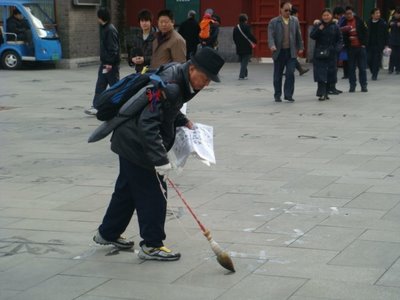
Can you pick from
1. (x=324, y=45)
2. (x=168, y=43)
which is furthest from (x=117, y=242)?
(x=324, y=45)

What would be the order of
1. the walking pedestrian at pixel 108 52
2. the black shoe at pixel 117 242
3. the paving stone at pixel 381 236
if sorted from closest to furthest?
1. the black shoe at pixel 117 242
2. the paving stone at pixel 381 236
3. the walking pedestrian at pixel 108 52

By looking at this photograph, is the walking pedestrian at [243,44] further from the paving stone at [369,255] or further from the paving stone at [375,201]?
the paving stone at [369,255]

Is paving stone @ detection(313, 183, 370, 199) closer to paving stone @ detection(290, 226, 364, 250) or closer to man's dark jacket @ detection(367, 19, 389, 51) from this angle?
paving stone @ detection(290, 226, 364, 250)

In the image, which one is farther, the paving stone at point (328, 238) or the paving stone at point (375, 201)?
the paving stone at point (375, 201)

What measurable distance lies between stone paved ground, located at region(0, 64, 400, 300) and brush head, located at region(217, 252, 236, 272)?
0.08m

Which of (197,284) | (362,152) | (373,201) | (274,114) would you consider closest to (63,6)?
(274,114)

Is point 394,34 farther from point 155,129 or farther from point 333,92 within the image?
point 155,129

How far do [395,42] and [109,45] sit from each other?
10.3 m

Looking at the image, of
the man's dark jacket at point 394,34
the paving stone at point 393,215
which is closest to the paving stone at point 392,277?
the paving stone at point 393,215

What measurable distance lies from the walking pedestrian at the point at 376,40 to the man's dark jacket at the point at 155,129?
1471cm

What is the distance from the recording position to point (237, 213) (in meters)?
7.06

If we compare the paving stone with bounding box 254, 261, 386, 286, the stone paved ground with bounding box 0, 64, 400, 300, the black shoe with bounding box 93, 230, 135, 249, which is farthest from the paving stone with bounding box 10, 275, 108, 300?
the paving stone with bounding box 254, 261, 386, 286

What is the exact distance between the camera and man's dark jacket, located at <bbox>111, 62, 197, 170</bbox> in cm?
544

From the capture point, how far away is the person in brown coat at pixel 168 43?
970cm
